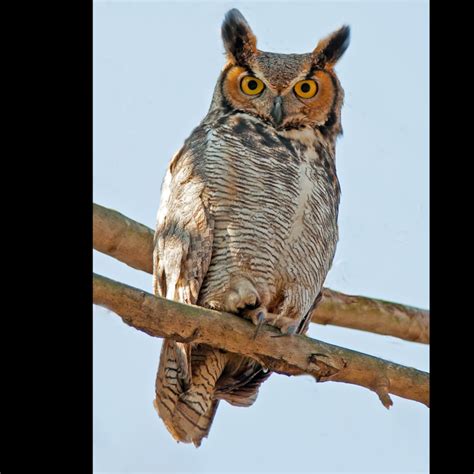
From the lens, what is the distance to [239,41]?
431 centimetres

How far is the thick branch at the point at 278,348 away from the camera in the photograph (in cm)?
279

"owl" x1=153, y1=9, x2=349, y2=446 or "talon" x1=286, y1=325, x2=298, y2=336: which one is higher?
"owl" x1=153, y1=9, x2=349, y2=446

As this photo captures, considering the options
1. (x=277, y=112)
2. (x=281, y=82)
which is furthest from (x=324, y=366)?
(x=281, y=82)

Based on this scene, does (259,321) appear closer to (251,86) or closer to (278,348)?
(278,348)

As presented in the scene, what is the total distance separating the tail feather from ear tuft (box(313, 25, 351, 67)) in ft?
5.39

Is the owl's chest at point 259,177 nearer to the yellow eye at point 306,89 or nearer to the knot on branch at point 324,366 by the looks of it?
the yellow eye at point 306,89

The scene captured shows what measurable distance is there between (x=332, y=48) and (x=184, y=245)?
1420 millimetres

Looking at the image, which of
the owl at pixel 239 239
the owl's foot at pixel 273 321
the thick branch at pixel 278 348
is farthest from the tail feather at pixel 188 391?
the thick branch at pixel 278 348

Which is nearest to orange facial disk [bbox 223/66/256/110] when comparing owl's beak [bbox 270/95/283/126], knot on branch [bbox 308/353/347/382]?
owl's beak [bbox 270/95/283/126]

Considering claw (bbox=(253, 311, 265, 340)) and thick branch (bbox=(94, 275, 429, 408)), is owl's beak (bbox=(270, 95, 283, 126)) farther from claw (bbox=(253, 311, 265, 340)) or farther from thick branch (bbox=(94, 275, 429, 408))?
thick branch (bbox=(94, 275, 429, 408))

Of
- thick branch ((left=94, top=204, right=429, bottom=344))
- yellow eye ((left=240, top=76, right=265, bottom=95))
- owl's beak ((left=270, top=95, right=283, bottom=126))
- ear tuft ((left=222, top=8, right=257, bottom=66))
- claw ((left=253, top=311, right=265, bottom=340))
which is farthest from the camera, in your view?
thick branch ((left=94, top=204, right=429, bottom=344))

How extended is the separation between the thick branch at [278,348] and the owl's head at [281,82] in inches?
50.8

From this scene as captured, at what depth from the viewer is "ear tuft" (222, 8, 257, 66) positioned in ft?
14.1
